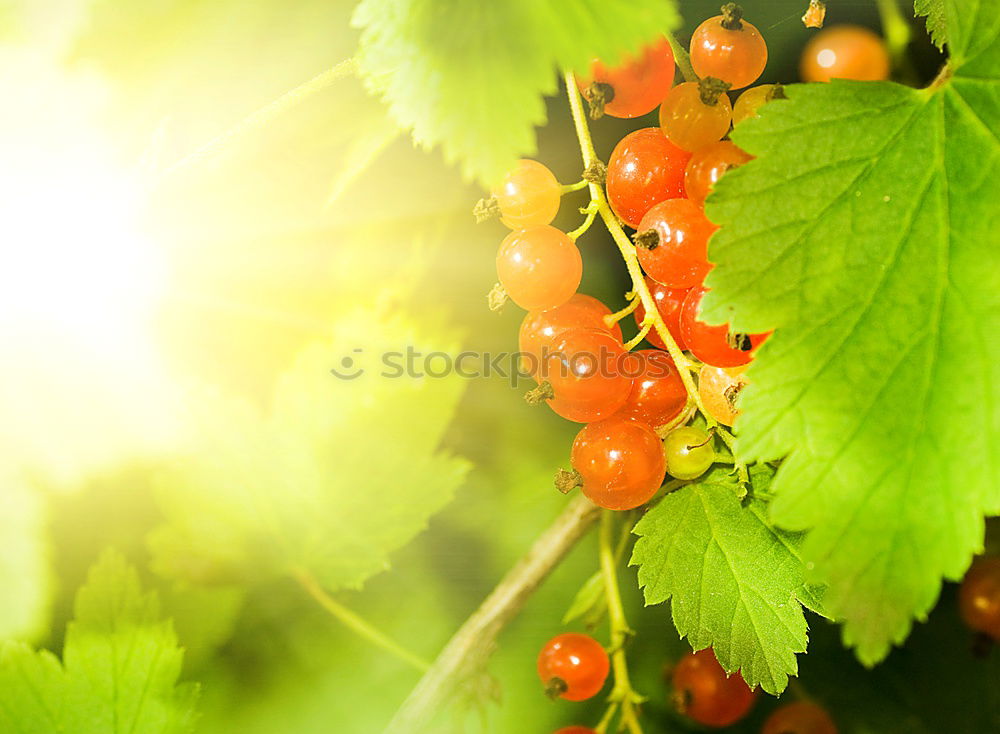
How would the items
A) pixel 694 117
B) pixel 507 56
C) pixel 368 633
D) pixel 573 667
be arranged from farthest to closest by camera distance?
pixel 368 633
pixel 573 667
pixel 694 117
pixel 507 56

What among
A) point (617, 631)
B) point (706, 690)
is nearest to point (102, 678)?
point (617, 631)

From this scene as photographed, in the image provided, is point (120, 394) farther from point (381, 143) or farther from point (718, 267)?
point (718, 267)

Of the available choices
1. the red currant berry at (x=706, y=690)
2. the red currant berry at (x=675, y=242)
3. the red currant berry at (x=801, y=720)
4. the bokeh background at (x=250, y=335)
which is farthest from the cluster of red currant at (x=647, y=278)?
the red currant berry at (x=801, y=720)

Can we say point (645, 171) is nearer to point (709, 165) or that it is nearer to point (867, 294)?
point (709, 165)

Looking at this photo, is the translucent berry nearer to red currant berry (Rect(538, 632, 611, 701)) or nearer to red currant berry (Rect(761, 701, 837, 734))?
red currant berry (Rect(538, 632, 611, 701))

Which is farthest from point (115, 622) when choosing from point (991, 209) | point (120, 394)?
point (991, 209)

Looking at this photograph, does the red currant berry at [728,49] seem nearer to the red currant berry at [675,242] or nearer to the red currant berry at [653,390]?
the red currant berry at [675,242]
